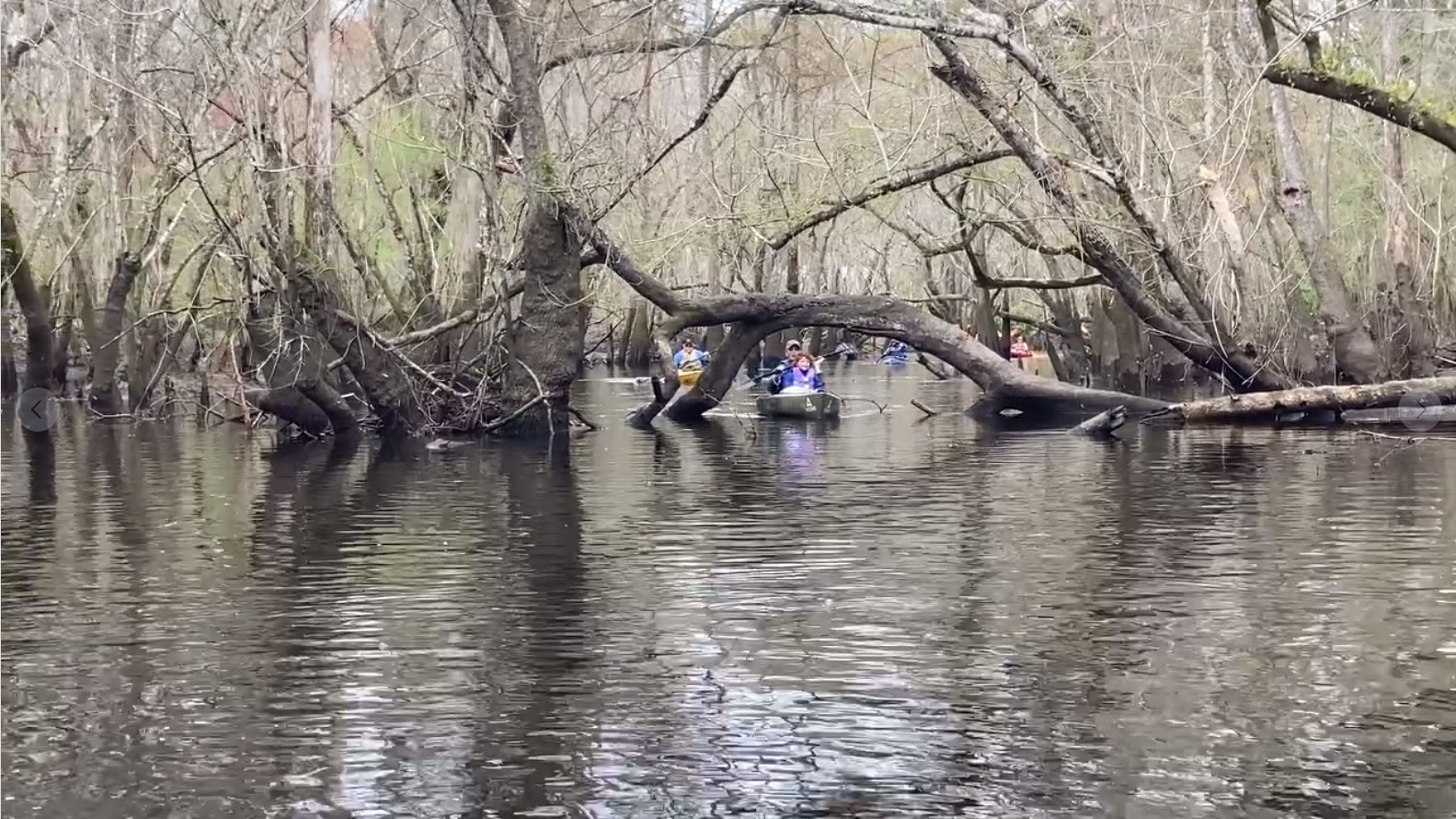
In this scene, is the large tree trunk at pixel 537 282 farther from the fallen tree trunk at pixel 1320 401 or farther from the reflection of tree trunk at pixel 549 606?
the fallen tree trunk at pixel 1320 401

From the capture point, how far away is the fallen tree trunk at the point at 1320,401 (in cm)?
2623

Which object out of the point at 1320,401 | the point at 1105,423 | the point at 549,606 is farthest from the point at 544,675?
the point at 1320,401

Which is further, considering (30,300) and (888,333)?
(30,300)

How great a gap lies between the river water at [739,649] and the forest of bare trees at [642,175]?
5744mm

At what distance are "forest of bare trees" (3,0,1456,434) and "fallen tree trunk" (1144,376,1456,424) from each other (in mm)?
137

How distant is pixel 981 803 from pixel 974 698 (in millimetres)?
1816

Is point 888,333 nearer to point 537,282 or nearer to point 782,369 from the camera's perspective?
point 537,282

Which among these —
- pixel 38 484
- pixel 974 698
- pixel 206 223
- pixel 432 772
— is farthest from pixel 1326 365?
pixel 432 772

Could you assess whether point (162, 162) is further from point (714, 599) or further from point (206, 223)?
point (714, 599)

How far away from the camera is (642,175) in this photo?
1005 inches

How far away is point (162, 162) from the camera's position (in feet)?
92.0

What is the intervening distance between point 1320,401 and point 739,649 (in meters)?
18.6

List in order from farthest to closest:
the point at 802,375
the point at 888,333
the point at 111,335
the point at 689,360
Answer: the point at 689,360 → the point at 802,375 → the point at 111,335 → the point at 888,333

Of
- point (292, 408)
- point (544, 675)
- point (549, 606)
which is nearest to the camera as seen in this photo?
point (544, 675)
